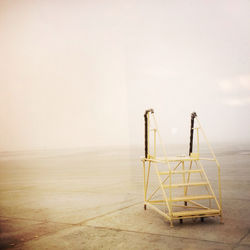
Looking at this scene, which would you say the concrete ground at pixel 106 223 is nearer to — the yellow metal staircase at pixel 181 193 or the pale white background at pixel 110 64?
the yellow metal staircase at pixel 181 193

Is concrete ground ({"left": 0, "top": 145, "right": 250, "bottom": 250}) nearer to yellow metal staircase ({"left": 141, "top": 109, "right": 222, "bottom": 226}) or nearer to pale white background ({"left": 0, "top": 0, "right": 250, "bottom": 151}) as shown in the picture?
yellow metal staircase ({"left": 141, "top": 109, "right": 222, "bottom": 226})

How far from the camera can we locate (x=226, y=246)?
3.24m

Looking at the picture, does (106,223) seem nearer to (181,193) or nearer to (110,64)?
(181,193)

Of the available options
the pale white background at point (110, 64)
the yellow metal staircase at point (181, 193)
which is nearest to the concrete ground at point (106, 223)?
the yellow metal staircase at point (181, 193)

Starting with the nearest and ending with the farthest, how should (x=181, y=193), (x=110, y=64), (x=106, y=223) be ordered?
(x=106, y=223) < (x=181, y=193) < (x=110, y=64)

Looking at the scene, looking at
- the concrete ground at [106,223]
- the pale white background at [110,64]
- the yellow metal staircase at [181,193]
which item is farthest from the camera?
the pale white background at [110,64]

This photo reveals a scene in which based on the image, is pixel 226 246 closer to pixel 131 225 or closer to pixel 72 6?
pixel 131 225

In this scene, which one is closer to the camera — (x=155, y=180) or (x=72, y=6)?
(x=155, y=180)

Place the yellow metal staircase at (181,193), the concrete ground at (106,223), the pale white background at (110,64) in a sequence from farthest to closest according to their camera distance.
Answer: the pale white background at (110,64) < the yellow metal staircase at (181,193) < the concrete ground at (106,223)

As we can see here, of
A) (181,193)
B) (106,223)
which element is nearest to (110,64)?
(181,193)

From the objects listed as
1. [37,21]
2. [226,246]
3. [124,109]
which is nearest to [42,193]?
[226,246]

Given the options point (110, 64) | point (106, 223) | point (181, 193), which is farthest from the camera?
point (110, 64)

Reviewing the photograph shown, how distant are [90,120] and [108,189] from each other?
8.36 meters

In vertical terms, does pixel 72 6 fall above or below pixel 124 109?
above
